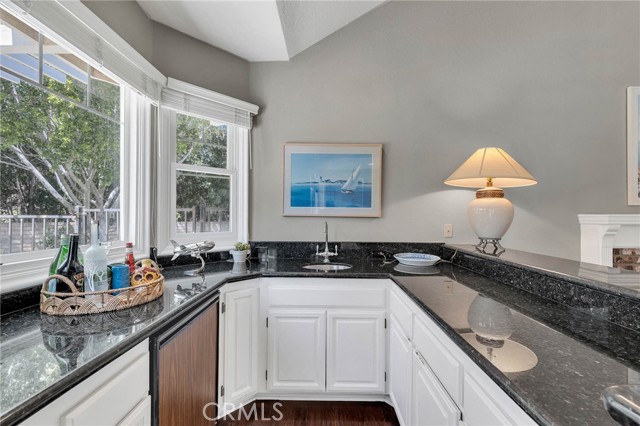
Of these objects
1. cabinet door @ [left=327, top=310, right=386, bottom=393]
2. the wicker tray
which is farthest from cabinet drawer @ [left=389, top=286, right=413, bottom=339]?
the wicker tray

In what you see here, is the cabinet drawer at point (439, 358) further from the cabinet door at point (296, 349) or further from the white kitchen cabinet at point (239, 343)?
the white kitchen cabinet at point (239, 343)

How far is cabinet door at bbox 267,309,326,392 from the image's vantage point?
1.81m

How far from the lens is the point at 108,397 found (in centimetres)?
75

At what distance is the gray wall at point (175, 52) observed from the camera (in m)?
1.58

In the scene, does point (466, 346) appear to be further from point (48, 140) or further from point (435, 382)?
point (48, 140)

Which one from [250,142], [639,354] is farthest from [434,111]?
[639,354]

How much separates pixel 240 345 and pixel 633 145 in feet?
11.5

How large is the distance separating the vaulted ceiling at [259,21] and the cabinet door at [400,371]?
210 centimetres

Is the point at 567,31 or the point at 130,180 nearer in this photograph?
the point at 130,180

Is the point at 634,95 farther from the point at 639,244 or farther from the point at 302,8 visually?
the point at 302,8

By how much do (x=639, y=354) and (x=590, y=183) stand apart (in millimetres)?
2322

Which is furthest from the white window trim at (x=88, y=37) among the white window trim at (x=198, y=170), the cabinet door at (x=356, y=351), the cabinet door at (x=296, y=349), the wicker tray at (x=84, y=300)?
the cabinet door at (x=356, y=351)

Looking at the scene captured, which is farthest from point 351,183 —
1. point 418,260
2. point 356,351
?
point 356,351

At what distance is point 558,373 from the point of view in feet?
2.05
